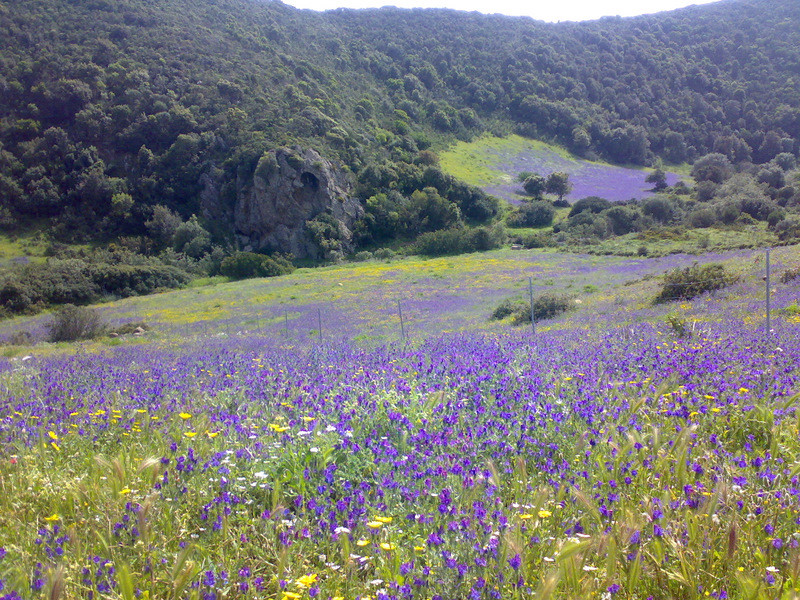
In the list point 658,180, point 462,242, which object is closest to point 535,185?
point 658,180

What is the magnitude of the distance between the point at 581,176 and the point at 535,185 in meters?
14.3

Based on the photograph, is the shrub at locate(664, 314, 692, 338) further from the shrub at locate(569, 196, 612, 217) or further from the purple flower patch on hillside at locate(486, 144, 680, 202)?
the purple flower patch on hillside at locate(486, 144, 680, 202)

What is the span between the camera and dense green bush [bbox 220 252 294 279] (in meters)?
47.9

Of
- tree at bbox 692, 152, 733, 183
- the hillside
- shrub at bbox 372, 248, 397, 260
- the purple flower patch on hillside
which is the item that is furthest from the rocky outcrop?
tree at bbox 692, 152, 733, 183

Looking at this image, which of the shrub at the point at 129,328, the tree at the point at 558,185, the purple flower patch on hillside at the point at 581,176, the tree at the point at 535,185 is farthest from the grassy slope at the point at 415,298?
the purple flower patch on hillside at the point at 581,176

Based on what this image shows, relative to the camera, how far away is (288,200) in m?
59.0

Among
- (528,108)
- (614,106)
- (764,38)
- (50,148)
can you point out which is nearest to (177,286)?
(50,148)

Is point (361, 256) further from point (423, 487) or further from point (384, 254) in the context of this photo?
point (423, 487)

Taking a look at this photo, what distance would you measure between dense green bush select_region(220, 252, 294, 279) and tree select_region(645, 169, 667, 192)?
51957 millimetres

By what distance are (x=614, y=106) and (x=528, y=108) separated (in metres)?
19.7

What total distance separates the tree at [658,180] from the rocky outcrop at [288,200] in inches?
1650

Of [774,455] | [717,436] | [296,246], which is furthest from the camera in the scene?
[296,246]

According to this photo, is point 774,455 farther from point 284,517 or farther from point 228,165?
point 228,165

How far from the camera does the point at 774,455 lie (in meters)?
Answer: 3.35
